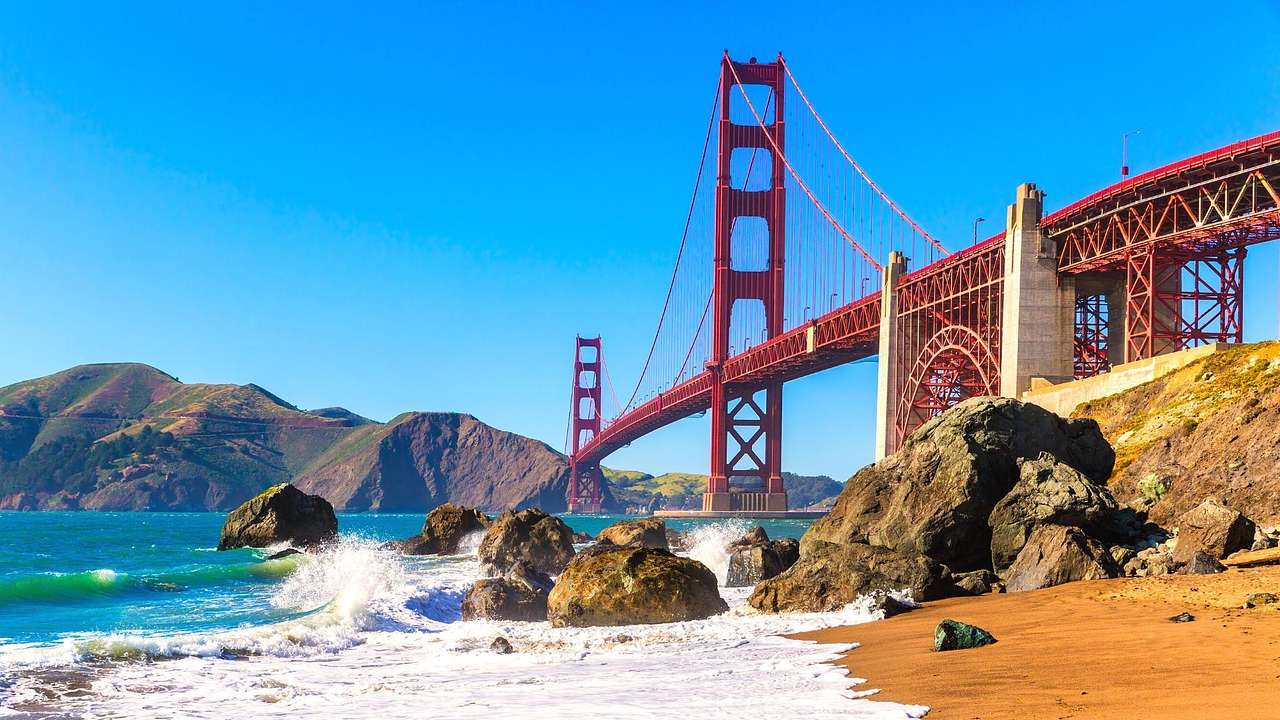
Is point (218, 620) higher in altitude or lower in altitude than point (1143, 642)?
lower

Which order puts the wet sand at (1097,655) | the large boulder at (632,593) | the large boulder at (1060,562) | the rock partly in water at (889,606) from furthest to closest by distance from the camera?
1. the large boulder at (632,593)
2. the large boulder at (1060,562)
3. the rock partly in water at (889,606)
4. the wet sand at (1097,655)

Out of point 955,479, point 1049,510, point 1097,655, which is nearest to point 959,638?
point 1097,655

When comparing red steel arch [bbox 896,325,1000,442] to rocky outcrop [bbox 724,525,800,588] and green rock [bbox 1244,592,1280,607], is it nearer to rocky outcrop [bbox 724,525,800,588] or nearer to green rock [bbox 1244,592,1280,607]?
rocky outcrop [bbox 724,525,800,588]

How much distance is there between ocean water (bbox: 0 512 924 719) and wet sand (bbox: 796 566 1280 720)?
0.59m

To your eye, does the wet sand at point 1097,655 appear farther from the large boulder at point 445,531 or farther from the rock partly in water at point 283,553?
the large boulder at point 445,531

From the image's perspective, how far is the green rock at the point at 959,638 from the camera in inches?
410

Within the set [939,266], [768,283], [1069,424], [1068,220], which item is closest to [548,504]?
[768,283]

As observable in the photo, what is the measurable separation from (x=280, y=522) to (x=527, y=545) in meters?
16.4

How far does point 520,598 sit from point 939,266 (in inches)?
1537

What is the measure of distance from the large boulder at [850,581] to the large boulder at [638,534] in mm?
14139

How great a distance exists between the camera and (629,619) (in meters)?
15.1

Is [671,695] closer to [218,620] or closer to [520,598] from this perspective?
[520,598]

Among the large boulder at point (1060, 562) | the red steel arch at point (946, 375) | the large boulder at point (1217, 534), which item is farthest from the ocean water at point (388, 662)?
the red steel arch at point (946, 375)

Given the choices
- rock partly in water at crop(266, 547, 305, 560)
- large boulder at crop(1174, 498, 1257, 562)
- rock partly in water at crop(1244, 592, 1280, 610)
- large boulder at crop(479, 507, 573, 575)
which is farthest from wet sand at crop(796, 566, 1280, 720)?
rock partly in water at crop(266, 547, 305, 560)
